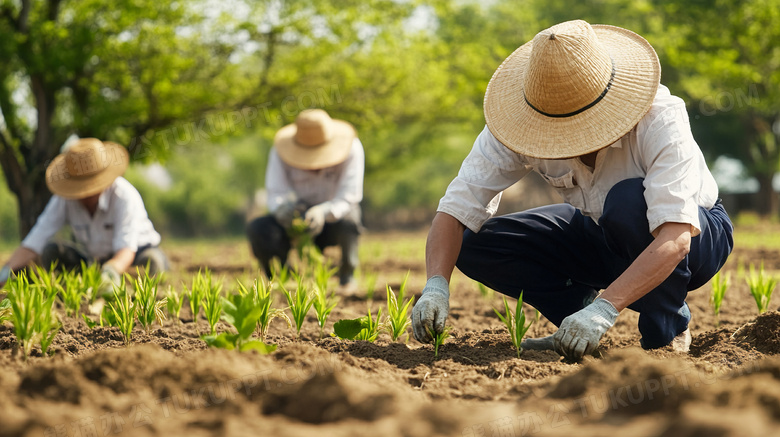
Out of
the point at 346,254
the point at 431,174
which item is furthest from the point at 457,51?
the point at 346,254

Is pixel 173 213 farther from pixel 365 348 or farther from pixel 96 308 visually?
pixel 365 348

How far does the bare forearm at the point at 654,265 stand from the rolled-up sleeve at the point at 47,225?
359cm

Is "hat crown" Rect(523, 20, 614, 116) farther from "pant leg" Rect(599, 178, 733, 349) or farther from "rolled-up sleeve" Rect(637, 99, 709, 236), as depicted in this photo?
"pant leg" Rect(599, 178, 733, 349)

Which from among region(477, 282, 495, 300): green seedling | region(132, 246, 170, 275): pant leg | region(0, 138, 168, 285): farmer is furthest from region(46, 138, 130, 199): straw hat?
region(477, 282, 495, 300): green seedling

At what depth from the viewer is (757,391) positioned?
1473mm

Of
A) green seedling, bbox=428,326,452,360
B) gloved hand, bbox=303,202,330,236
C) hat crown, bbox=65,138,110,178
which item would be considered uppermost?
hat crown, bbox=65,138,110,178

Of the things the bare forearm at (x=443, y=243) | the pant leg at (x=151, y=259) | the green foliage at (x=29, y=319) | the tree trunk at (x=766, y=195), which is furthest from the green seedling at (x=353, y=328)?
the tree trunk at (x=766, y=195)

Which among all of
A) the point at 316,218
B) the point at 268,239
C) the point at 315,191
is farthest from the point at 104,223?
the point at 315,191

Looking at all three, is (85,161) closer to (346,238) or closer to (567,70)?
(346,238)

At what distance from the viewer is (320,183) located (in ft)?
18.1

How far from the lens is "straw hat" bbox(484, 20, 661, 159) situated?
236cm

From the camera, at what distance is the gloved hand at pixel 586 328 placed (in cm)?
228

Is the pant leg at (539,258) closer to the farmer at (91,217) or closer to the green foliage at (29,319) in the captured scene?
the green foliage at (29,319)

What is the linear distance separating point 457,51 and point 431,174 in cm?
907
